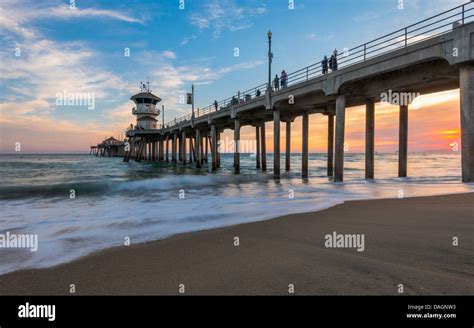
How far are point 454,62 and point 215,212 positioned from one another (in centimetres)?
1243

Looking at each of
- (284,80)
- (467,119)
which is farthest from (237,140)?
(467,119)

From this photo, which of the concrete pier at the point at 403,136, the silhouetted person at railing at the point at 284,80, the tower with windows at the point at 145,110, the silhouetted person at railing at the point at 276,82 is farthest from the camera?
the tower with windows at the point at 145,110

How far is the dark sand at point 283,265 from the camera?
3334mm

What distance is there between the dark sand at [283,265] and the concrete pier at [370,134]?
50.4ft

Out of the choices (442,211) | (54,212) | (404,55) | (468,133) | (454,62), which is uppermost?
(404,55)

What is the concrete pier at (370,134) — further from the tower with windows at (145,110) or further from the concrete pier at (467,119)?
the tower with windows at (145,110)

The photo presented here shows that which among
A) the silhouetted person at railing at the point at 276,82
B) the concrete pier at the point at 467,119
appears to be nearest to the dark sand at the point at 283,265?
the concrete pier at the point at 467,119

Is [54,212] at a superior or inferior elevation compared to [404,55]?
inferior

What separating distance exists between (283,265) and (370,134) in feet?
63.7

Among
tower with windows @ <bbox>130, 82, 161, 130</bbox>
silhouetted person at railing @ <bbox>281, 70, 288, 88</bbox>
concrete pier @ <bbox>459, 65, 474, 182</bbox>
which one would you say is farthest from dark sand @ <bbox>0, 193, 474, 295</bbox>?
tower with windows @ <bbox>130, 82, 161, 130</bbox>

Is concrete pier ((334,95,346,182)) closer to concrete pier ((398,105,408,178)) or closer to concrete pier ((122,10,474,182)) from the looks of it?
concrete pier ((122,10,474,182))
